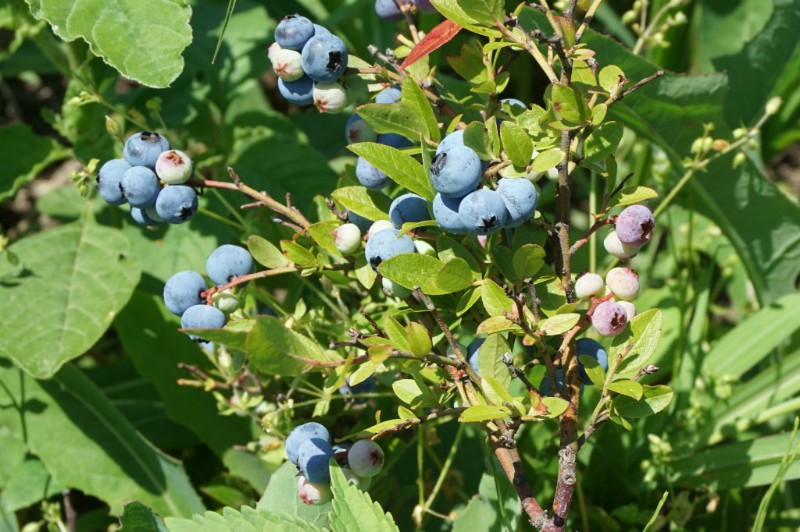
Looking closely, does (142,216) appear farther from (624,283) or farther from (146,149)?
(624,283)

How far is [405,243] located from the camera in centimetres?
99

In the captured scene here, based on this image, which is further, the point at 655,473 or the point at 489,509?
the point at 655,473

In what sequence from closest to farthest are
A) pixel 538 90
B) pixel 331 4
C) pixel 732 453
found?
pixel 732 453 → pixel 331 4 → pixel 538 90

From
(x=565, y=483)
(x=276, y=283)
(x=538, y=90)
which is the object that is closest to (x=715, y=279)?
(x=538, y=90)

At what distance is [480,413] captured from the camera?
91 cm

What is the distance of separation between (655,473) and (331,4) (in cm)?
139

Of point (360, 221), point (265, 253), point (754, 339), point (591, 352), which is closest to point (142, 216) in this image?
point (265, 253)

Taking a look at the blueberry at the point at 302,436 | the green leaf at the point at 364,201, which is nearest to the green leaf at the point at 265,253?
the green leaf at the point at 364,201

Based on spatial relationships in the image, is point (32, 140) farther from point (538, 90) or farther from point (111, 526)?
point (538, 90)

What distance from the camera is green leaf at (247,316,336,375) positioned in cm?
86

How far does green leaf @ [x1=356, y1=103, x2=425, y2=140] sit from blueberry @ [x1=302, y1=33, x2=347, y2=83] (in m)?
0.09

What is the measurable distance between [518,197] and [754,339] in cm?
86

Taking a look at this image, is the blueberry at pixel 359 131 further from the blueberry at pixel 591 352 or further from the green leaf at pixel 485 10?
the blueberry at pixel 591 352

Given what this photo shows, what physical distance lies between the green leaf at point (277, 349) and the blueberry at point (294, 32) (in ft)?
1.15
